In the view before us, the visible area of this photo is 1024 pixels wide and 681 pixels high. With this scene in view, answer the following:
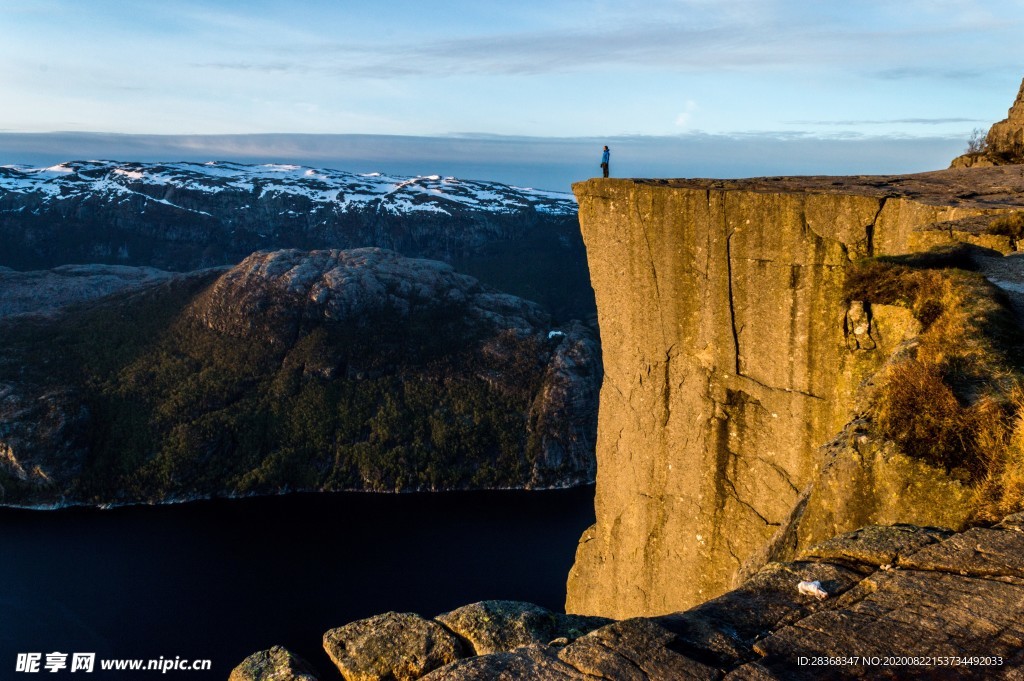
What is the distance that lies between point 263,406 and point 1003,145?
564 ft

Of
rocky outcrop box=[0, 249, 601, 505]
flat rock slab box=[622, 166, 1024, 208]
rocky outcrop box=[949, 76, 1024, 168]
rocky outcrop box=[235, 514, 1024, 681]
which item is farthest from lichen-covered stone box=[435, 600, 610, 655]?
rocky outcrop box=[0, 249, 601, 505]

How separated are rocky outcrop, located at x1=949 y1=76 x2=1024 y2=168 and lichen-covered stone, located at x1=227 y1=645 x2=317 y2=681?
90.1 ft

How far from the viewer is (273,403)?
17862 cm

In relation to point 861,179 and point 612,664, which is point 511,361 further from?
point 612,664

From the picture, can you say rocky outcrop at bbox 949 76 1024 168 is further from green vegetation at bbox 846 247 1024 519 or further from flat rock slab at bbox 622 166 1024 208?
green vegetation at bbox 846 247 1024 519

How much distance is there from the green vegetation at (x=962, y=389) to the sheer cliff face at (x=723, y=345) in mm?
1824

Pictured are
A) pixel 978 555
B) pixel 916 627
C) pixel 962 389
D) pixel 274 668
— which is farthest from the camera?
pixel 962 389

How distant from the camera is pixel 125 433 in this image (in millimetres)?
165500

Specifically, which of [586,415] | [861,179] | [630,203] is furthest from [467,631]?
[586,415]

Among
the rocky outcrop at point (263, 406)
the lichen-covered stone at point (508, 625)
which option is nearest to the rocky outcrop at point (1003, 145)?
the lichen-covered stone at point (508, 625)

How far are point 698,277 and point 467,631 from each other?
13252mm

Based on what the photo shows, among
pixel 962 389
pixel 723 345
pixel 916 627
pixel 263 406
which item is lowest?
pixel 263 406

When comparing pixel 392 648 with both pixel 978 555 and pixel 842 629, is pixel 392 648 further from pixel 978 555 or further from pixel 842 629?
pixel 978 555

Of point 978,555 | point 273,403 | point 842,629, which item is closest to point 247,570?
point 273,403
